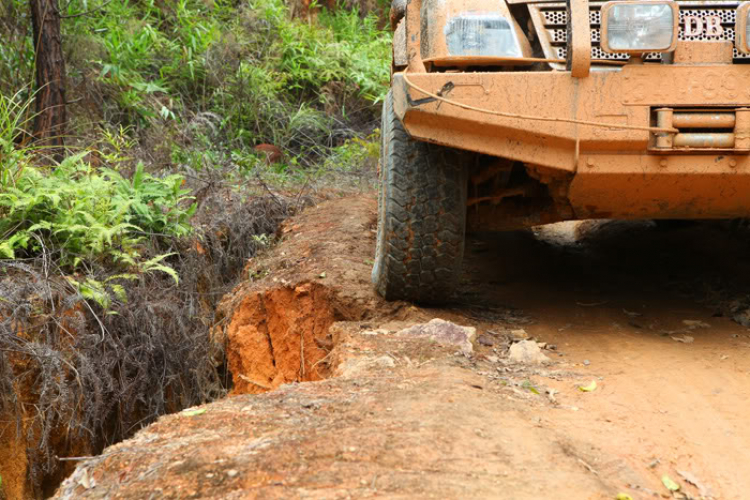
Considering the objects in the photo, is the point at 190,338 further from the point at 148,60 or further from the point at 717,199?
the point at 148,60

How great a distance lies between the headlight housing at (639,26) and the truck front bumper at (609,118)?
0.12m

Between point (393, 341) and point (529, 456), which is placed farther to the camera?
point (393, 341)

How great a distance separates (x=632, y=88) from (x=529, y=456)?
1658 mm

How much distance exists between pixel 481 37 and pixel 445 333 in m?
1.18

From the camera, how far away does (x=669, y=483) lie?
2.14 m

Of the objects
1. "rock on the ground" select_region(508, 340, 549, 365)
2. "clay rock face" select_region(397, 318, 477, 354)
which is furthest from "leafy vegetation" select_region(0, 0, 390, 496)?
"rock on the ground" select_region(508, 340, 549, 365)

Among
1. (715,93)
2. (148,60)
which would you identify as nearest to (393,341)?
(715,93)

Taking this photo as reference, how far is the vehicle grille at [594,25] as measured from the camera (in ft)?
10.9

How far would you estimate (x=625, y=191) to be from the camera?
11.2ft

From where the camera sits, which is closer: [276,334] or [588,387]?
[588,387]

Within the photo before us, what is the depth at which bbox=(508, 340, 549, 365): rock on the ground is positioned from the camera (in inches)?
133

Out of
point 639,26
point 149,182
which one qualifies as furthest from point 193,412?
point 149,182

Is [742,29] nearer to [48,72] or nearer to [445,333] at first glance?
[445,333]

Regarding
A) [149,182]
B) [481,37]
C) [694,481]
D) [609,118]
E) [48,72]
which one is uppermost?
[481,37]
